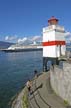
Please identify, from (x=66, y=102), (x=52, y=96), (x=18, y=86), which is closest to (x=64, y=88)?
(x=66, y=102)

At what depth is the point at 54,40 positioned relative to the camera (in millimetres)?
30859

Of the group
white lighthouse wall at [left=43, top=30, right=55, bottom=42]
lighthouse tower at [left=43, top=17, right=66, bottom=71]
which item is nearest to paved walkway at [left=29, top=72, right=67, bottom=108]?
lighthouse tower at [left=43, top=17, right=66, bottom=71]

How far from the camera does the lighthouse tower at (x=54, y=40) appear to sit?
30.9 metres

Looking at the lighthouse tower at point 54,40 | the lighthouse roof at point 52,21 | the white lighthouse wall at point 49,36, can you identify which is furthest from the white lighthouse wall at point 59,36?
the lighthouse roof at point 52,21

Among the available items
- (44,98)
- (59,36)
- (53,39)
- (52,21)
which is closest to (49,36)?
(53,39)

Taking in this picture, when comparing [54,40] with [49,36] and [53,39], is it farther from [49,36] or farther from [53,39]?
[49,36]

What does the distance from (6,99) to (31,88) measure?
213 inches

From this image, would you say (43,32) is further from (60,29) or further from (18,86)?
(18,86)

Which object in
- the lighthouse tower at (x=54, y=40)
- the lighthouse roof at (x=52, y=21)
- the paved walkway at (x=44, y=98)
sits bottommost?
the paved walkway at (x=44, y=98)

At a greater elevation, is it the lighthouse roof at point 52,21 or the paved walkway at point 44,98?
the lighthouse roof at point 52,21

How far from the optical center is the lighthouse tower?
30906 mm

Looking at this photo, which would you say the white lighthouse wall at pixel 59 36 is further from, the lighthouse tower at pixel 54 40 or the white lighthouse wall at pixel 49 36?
the white lighthouse wall at pixel 49 36

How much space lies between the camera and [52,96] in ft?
67.7

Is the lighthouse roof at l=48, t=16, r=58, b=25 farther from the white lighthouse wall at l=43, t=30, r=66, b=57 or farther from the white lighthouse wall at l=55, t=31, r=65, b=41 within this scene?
the white lighthouse wall at l=55, t=31, r=65, b=41
